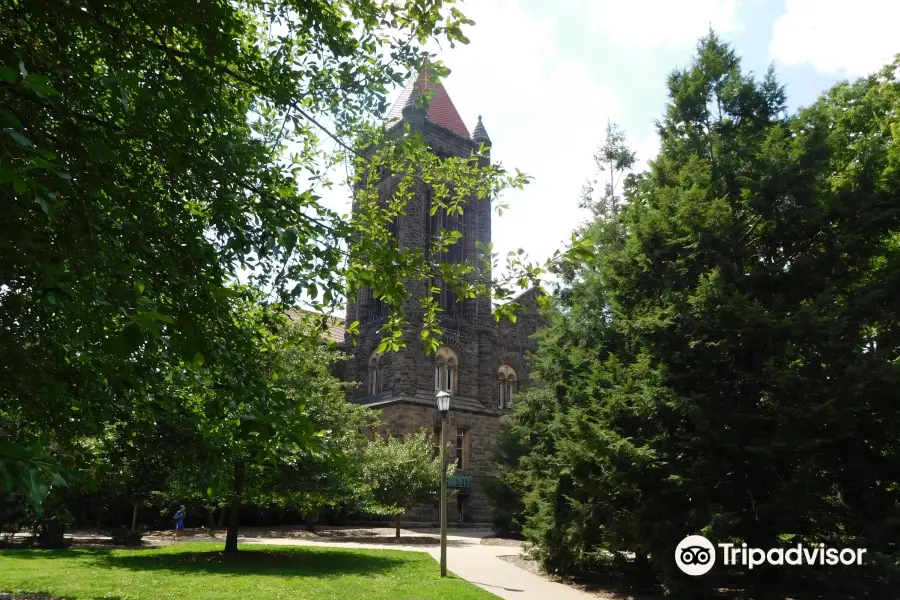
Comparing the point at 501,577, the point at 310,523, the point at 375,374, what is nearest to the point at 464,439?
the point at 375,374

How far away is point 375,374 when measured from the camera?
37250 millimetres

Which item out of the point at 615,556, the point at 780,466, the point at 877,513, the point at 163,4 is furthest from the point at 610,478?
the point at 163,4

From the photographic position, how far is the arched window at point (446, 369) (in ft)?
120

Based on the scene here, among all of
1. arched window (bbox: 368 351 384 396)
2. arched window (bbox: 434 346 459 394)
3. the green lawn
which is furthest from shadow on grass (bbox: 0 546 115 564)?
arched window (bbox: 434 346 459 394)

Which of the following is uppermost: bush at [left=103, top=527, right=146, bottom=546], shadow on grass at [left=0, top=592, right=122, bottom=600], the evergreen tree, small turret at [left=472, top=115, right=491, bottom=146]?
small turret at [left=472, top=115, right=491, bottom=146]

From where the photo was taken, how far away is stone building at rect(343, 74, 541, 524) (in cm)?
3450

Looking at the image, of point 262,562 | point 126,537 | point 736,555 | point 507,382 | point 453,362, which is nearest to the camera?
point 736,555

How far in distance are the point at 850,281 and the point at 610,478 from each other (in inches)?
213

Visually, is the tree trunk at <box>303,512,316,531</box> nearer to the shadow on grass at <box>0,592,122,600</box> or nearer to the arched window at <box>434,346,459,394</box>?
the arched window at <box>434,346,459,394</box>

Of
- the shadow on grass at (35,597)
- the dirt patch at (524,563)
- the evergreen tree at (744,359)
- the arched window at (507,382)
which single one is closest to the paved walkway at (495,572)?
the dirt patch at (524,563)

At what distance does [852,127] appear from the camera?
14477 millimetres

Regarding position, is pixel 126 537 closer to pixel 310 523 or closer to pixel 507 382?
pixel 310 523

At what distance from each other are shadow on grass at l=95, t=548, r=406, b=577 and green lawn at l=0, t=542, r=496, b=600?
0.07 feet

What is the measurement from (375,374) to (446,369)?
13.1 ft
